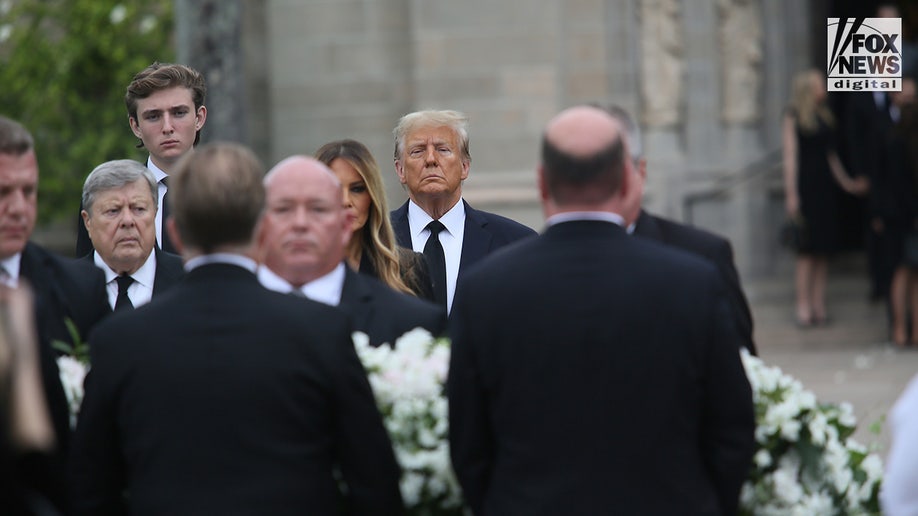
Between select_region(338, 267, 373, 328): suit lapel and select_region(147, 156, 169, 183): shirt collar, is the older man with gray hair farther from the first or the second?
select_region(338, 267, 373, 328): suit lapel

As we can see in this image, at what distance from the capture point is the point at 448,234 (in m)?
7.23

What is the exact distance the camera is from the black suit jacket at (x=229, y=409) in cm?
408

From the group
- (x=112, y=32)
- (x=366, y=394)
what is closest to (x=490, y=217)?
(x=366, y=394)

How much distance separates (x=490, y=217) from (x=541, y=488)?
3.17 m

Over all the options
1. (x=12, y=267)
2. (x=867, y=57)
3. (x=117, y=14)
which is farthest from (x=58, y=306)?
(x=117, y=14)

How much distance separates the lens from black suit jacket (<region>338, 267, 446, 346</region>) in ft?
17.2

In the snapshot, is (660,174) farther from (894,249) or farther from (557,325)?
(557,325)

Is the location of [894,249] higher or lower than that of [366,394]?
lower

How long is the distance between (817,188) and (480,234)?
8.91 m

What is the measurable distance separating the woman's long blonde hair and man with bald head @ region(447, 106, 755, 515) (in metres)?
2.18

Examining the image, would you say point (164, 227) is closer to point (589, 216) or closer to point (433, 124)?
point (433, 124)

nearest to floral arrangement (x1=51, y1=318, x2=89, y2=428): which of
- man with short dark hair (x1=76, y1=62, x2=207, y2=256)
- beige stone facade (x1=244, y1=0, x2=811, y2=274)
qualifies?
man with short dark hair (x1=76, y1=62, x2=207, y2=256)

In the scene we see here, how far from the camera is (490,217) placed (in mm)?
7211

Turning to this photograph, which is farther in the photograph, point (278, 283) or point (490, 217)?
point (490, 217)
